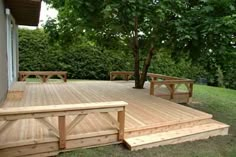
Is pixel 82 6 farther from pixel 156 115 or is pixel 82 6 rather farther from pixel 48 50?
pixel 48 50

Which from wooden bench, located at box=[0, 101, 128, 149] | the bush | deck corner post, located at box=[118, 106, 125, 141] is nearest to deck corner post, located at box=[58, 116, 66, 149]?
wooden bench, located at box=[0, 101, 128, 149]

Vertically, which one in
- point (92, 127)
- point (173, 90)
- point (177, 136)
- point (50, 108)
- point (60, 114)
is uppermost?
point (50, 108)

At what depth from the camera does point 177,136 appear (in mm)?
4344

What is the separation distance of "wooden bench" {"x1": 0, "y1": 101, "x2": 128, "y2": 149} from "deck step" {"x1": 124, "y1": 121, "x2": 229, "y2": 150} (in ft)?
0.98

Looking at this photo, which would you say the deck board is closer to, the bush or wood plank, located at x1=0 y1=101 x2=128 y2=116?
wood plank, located at x1=0 y1=101 x2=128 y2=116

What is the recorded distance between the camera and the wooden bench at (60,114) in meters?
3.28

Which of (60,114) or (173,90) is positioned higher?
(60,114)

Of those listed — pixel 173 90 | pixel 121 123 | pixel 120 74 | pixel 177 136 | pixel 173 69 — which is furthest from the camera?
pixel 173 69

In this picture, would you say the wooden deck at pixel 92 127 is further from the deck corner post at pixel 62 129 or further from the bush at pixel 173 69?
the bush at pixel 173 69

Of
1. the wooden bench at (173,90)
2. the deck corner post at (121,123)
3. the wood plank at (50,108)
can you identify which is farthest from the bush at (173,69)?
the wood plank at (50,108)

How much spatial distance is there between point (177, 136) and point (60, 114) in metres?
2.19

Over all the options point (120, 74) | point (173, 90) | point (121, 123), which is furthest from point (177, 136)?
point (120, 74)

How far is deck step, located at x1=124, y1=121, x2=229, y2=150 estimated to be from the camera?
3997 millimetres

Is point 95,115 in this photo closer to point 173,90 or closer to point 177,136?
point 177,136
